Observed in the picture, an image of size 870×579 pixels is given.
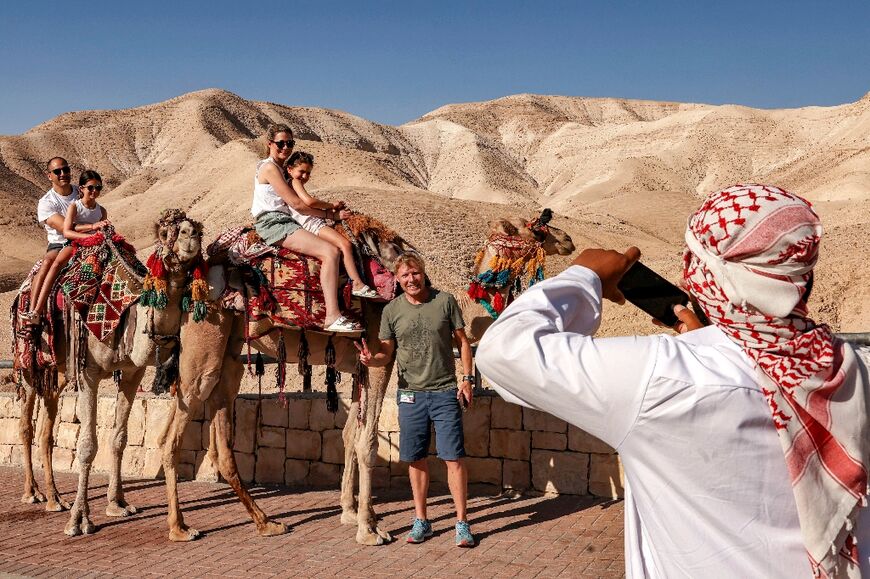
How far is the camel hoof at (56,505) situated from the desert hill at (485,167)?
1087cm

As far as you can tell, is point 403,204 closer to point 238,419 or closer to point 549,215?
point 238,419

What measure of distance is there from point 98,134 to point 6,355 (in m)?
81.0

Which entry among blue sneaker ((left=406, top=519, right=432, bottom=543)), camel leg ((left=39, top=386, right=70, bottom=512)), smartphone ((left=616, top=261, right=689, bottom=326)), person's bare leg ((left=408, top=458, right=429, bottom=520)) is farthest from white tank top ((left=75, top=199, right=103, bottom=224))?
smartphone ((left=616, top=261, right=689, bottom=326))

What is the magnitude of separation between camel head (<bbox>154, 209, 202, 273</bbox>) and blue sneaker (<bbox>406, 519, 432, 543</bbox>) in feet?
9.06

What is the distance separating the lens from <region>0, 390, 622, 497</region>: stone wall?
793 centimetres

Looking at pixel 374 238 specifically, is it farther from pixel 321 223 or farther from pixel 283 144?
pixel 283 144

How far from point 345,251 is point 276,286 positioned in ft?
2.15

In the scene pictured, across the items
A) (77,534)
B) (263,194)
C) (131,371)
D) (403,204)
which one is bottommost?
(77,534)

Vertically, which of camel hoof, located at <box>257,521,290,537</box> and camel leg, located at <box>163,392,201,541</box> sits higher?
camel leg, located at <box>163,392,201,541</box>

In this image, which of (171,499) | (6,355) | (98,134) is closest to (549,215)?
(171,499)

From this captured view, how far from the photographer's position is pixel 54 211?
8.61m

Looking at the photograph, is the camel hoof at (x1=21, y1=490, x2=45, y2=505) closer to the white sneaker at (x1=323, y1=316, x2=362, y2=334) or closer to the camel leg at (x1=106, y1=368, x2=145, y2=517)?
the camel leg at (x1=106, y1=368, x2=145, y2=517)

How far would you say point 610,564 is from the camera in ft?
20.3

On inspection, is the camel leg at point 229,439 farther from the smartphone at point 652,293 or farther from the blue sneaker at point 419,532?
the smartphone at point 652,293
